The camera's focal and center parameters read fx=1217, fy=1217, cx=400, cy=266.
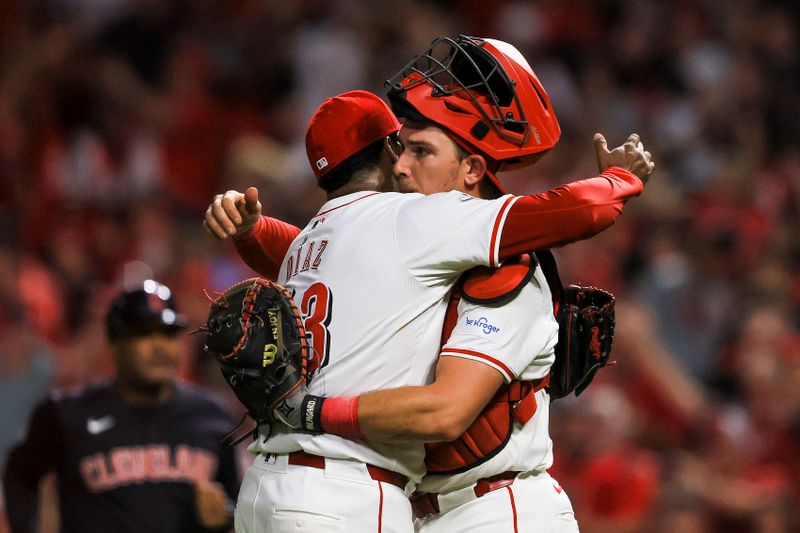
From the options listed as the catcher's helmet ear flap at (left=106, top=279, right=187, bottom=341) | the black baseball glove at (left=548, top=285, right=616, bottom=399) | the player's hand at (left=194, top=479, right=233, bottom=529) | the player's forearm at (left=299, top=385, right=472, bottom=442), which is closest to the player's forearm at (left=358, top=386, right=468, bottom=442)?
the player's forearm at (left=299, top=385, right=472, bottom=442)

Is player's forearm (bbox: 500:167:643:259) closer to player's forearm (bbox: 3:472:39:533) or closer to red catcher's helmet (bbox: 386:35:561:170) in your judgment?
red catcher's helmet (bbox: 386:35:561:170)

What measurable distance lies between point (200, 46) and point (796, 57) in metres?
5.14

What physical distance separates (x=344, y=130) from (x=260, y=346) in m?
0.73

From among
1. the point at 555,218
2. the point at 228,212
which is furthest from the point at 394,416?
the point at 228,212

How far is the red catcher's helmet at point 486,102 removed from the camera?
3367 millimetres

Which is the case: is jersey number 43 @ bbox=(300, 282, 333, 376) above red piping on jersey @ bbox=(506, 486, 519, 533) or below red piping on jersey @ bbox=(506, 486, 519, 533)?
above

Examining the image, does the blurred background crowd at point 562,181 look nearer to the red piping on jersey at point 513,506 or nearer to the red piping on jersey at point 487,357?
the red piping on jersey at point 513,506

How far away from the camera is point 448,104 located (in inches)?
133

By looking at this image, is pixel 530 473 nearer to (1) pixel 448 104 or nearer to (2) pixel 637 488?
(1) pixel 448 104

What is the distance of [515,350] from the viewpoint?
3146 millimetres

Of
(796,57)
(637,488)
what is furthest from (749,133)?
(637,488)

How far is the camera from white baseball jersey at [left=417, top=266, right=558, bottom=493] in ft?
10.2

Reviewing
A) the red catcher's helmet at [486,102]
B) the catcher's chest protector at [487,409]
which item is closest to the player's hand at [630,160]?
the red catcher's helmet at [486,102]

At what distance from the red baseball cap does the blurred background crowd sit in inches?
133
